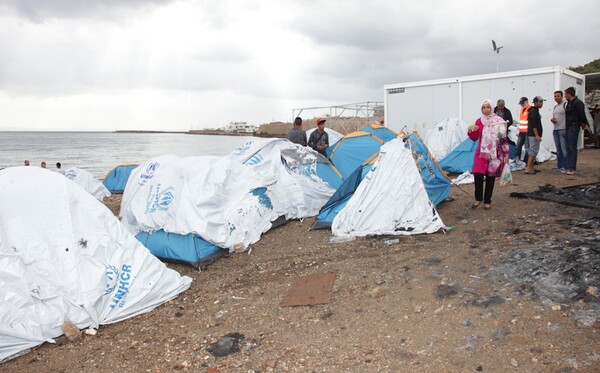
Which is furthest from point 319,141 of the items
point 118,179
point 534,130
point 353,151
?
point 118,179

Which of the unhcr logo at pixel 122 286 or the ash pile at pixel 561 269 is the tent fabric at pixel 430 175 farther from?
the unhcr logo at pixel 122 286

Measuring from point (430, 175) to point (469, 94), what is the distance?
8463 mm

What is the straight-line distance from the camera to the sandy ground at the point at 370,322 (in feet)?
9.61

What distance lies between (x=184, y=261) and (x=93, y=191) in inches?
490

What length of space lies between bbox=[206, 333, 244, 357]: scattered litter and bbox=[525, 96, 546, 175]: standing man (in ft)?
27.3

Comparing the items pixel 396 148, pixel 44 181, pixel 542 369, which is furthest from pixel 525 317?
pixel 44 181

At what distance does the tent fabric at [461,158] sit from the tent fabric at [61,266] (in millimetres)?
8208

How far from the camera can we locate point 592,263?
12.5 ft

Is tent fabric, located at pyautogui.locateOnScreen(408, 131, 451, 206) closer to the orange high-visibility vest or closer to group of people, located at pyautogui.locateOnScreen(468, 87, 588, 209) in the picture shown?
group of people, located at pyautogui.locateOnScreen(468, 87, 588, 209)

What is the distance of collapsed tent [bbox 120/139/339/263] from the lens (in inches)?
231

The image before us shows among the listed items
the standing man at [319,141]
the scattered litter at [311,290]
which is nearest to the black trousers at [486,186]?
the scattered litter at [311,290]

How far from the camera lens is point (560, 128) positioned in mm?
9391

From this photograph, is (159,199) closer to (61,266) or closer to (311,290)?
(61,266)

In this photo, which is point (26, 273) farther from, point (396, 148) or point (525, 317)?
point (396, 148)
